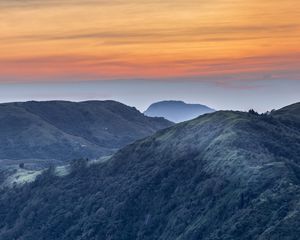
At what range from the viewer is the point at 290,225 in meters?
194

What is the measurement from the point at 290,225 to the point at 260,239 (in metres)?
9.77

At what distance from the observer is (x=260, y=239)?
19712 cm
